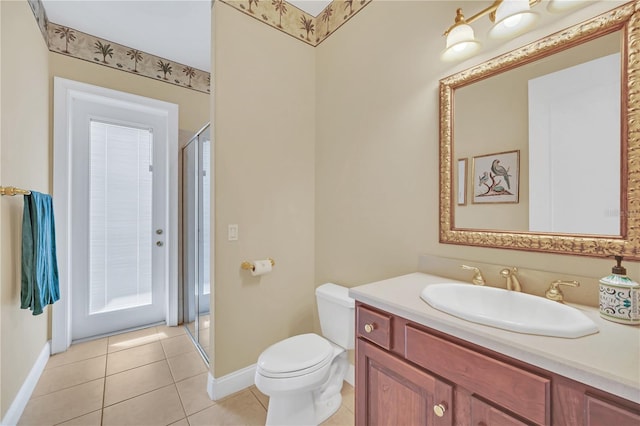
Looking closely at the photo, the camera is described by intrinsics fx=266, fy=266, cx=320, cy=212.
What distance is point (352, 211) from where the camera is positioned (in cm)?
189

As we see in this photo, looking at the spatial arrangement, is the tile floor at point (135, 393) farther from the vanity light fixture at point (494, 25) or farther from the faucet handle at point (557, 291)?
the vanity light fixture at point (494, 25)

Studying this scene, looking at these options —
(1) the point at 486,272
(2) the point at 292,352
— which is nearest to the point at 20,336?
(2) the point at 292,352

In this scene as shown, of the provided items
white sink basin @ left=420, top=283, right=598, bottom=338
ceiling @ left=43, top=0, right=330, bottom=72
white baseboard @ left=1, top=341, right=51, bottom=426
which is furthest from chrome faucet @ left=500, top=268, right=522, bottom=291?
white baseboard @ left=1, top=341, right=51, bottom=426

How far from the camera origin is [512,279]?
1074 millimetres

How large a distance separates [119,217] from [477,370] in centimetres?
308

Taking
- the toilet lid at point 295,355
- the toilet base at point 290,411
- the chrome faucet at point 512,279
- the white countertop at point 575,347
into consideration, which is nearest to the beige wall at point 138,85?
the toilet lid at point 295,355

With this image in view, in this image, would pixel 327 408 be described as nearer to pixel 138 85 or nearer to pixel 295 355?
pixel 295 355

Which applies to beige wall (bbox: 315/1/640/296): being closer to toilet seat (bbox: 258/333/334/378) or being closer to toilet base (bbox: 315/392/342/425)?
toilet seat (bbox: 258/333/334/378)

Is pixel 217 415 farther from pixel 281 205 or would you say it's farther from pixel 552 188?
pixel 552 188

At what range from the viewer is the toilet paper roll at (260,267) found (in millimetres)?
1835

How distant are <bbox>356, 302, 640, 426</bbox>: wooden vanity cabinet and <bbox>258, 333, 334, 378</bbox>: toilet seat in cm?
33

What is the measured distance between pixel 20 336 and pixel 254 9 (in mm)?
2616

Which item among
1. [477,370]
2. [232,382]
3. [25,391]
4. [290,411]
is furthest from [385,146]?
[25,391]

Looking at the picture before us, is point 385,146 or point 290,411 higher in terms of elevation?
point 385,146
